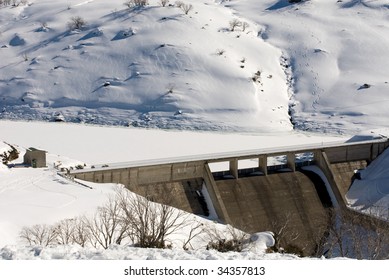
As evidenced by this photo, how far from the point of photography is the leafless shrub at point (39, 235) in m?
25.6

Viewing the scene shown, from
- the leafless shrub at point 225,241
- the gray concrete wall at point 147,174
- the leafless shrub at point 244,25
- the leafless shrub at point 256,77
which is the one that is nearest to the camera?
the leafless shrub at point 225,241

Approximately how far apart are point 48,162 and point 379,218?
1813 centimetres

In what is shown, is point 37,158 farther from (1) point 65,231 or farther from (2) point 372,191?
(2) point 372,191

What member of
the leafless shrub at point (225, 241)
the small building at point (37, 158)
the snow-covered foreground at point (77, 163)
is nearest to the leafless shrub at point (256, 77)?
the snow-covered foreground at point (77, 163)

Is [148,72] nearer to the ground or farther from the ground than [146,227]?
farther from the ground

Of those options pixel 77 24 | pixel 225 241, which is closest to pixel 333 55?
pixel 77 24

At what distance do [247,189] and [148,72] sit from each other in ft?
112

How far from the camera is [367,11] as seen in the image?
3413 inches

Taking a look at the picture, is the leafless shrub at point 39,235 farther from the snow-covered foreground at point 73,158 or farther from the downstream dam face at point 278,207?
the downstream dam face at point 278,207

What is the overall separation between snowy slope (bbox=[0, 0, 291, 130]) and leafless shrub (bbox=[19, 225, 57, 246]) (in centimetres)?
3761

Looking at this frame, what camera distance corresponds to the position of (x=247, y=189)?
4034 centimetres

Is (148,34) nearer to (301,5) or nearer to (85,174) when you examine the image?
(301,5)

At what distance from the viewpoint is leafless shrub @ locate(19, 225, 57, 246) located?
25650 millimetres

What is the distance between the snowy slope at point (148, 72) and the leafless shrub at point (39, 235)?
3761 centimetres
